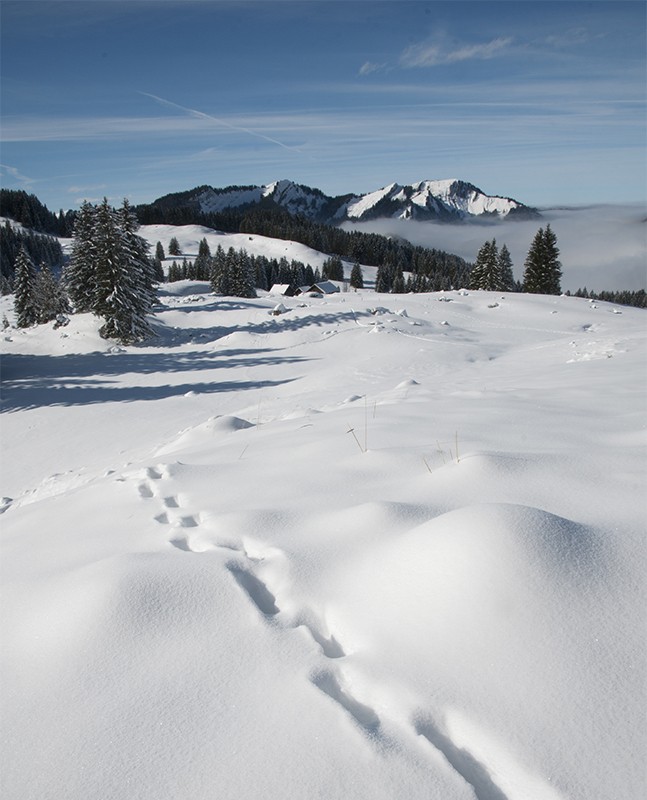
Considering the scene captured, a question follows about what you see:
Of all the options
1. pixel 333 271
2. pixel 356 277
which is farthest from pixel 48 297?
pixel 333 271

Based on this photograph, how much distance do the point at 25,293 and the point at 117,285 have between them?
2358 centimetres

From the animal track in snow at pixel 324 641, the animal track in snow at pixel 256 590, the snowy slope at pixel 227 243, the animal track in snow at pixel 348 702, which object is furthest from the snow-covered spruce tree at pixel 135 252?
the snowy slope at pixel 227 243

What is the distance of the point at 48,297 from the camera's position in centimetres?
4641

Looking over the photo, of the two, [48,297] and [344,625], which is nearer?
[344,625]

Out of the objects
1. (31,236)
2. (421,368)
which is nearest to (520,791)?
(421,368)

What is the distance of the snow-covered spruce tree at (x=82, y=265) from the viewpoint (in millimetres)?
32544

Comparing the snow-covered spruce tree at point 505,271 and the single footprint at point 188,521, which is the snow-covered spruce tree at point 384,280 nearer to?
the snow-covered spruce tree at point 505,271

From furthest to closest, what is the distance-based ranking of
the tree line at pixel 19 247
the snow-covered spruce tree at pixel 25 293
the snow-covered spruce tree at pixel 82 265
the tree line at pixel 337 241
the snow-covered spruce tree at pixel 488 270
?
the tree line at pixel 337 241, the tree line at pixel 19 247, the snow-covered spruce tree at pixel 488 270, the snow-covered spruce tree at pixel 25 293, the snow-covered spruce tree at pixel 82 265

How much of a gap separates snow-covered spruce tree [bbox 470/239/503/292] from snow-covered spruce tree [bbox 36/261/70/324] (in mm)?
43302

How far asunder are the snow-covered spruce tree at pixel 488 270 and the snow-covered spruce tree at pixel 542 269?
3.00 metres

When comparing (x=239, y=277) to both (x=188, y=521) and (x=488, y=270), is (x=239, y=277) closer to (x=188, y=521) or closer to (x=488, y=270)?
(x=488, y=270)

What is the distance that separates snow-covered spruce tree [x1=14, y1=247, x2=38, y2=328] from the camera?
44.8 meters

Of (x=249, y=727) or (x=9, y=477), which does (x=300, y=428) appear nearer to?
(x=249, y=727)

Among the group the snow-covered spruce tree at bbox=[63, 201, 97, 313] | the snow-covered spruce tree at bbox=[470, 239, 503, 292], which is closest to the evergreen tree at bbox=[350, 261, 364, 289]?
the snow-covered spruce tree at bbox=[470, 239, 503, 292]
